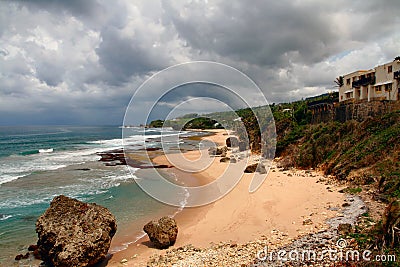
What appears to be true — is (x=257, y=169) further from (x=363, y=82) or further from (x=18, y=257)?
(x=363, y=82)

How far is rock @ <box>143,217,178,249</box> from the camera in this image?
342 inches

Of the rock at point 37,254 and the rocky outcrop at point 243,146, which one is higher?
the rocky outcrop at point 243,146

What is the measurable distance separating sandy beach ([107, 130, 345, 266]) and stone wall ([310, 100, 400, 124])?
6.31 m

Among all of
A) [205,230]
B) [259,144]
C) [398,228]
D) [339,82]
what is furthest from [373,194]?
[339,82]

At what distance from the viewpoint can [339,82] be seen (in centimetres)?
3266

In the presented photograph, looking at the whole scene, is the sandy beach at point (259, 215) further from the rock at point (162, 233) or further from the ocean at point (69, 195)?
the ocean at point (69, 195)

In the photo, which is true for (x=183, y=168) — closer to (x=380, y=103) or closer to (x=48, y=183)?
(x=48, y=183)

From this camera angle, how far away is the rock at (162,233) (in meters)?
8.69

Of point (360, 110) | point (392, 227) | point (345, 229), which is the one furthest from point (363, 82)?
point (392, 227)

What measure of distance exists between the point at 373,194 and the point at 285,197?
3.54 metres

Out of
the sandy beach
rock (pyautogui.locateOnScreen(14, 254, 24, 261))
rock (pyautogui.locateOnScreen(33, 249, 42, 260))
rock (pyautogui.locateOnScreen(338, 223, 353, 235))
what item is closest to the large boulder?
rock (pyautogui.locateOnScreen(33, 249, 42, 260))

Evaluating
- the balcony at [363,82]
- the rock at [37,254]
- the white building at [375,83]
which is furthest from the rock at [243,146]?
the rock at [37,254]

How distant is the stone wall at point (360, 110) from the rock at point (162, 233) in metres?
15.2

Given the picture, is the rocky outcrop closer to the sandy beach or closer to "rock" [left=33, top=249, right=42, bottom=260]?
the sandy beach
